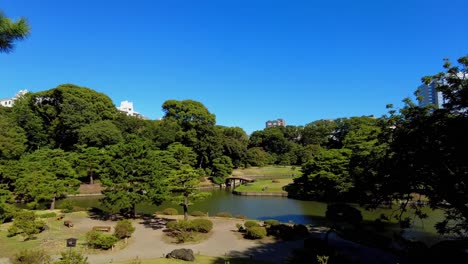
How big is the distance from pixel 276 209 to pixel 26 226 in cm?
2164

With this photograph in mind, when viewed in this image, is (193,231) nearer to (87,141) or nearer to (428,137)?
(428,137)

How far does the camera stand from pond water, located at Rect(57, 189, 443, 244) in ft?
82.2

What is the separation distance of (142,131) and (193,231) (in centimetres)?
3969

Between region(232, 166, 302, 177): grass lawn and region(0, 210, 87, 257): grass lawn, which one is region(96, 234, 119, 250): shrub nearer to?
Result: region(0, 210, 87, 257): grass lawn

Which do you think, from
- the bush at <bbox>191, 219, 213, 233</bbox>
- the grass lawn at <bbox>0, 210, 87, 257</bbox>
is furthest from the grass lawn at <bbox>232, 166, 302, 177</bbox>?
the grass lawn at <bbox>0, 210, 87, 257</bbox>

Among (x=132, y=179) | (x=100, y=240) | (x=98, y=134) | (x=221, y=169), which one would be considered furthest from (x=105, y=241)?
(x=221, y=169)

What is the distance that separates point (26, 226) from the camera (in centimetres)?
1803

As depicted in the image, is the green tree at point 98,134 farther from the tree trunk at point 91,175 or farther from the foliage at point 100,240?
the foliage at point 100,240

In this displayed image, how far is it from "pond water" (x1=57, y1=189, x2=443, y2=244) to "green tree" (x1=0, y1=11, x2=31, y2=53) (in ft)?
74.4

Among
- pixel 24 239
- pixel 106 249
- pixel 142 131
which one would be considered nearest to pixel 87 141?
pixel 142 131

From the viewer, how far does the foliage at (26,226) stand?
18.0 metres

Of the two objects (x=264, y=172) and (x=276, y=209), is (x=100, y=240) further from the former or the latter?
(x=264, y=172)

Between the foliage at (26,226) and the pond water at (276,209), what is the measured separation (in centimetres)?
1143

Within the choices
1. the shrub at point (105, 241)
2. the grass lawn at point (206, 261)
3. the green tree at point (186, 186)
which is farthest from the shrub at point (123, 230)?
the green tree at point (186, 186)
